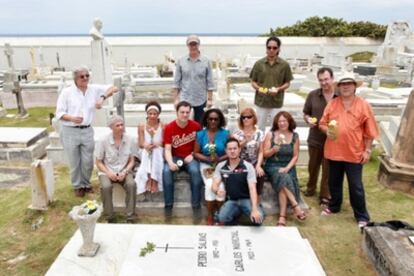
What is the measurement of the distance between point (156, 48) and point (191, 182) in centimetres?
2472

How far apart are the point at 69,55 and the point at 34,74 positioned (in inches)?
441

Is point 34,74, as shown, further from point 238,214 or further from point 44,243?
point 238,214

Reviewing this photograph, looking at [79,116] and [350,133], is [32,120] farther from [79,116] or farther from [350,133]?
[350,133]

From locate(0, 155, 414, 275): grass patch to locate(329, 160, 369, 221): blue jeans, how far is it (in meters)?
0.17

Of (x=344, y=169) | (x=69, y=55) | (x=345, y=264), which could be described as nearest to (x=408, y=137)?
(x=344, y=169)

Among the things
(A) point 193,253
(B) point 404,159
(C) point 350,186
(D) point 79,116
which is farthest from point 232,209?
(B) point 404,159

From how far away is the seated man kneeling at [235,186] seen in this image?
4043mm

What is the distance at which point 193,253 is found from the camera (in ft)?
11.1

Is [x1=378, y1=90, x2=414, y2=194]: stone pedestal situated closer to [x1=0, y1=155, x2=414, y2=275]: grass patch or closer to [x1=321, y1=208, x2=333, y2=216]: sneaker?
[x1=0, y1=155, x2=414, y2=275]: grass patch

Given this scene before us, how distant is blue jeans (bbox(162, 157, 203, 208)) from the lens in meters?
4.44

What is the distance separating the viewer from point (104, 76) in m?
8.52

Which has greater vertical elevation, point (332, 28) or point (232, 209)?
point (332, 28)

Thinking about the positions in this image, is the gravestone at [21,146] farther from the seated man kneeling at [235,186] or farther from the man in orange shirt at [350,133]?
the man in orange shirt at [350,133]

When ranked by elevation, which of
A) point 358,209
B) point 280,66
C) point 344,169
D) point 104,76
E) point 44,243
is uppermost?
point 280,66
